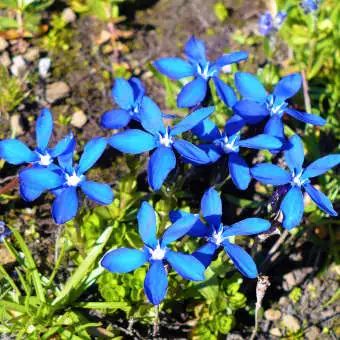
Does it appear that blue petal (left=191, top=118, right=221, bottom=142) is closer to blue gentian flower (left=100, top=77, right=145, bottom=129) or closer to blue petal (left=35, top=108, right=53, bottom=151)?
blue gentian flower (left=100, top=77, right=145, bottom=129)

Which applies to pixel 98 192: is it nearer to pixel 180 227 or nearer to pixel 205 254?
pixel 180 227

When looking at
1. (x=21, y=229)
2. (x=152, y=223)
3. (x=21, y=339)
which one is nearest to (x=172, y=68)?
(x=152, y=223)

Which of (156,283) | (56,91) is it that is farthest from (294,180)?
(56,91)

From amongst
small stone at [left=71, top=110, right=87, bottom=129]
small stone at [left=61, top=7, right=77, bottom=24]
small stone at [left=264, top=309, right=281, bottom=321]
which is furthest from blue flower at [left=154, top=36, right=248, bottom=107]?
small stone at [left=61, top=7, right=77, bottom=24]

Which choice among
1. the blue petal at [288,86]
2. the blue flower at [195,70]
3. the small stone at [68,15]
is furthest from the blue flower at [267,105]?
the small stone at [68,15]

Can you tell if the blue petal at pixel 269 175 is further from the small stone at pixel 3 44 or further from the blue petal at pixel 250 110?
the small stone at pixel 3 44
